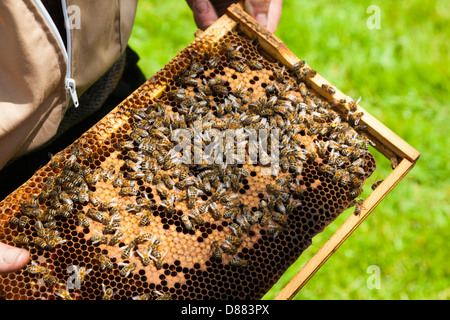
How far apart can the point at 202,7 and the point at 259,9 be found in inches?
24.9

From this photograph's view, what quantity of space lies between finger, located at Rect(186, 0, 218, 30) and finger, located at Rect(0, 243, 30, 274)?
2.83m

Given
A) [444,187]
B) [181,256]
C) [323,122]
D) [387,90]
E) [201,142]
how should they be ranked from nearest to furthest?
[181,256]
[201,142]
[323,122]
[444,187]
[387,90]

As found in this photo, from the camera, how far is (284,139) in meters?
3.31

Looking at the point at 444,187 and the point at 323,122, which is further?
the point at 444,187

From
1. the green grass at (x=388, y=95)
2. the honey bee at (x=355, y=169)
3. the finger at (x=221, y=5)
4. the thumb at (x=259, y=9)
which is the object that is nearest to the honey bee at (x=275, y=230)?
the honey bee at (x=355, y=169)

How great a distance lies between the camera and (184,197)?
10.3ft

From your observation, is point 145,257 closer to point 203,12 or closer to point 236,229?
point 236,229

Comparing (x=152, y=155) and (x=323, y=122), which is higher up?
(x=323, y=122)

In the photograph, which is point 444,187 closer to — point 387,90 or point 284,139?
point 387,90

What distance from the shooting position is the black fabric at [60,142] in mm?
3689

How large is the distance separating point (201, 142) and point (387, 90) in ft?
15.4

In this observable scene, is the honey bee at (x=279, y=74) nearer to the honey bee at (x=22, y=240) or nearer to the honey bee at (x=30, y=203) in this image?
the honey bee at (x=30, y=203)

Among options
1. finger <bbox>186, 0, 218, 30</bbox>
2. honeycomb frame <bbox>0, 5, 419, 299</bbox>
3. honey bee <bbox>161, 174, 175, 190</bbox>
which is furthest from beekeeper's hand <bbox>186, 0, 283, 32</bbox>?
honey bee <bbox>161, 174, 175, 190</bbox>
